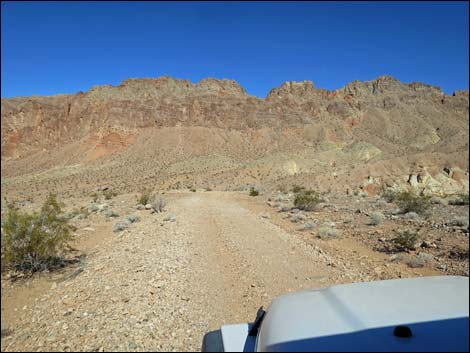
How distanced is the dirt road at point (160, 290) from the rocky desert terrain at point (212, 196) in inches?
1.4

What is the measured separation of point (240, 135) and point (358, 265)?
232ft

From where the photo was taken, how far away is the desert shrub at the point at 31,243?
7.23 meters

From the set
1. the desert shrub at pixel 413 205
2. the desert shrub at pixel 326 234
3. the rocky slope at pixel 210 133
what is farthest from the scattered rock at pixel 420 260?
the rocky slope at pixel 210 133

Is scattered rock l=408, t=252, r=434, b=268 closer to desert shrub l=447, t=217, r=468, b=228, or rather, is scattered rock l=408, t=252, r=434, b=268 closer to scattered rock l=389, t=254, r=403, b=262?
scattered rock l=389, t=254, r=403, b=262

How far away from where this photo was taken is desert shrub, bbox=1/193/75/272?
723 centimetres

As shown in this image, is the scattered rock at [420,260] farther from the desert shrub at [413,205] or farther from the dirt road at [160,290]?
the desert shrub at [413,205]

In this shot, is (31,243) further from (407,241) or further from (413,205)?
(413,205)

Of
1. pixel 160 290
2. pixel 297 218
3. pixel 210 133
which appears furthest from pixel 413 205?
pixel 210 133

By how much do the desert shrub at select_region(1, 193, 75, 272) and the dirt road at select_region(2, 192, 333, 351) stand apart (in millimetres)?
741

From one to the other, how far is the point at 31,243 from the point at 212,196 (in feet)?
71.7

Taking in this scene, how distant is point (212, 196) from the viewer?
29312 millimetres

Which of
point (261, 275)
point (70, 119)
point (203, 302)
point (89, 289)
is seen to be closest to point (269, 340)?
point (203, 302)

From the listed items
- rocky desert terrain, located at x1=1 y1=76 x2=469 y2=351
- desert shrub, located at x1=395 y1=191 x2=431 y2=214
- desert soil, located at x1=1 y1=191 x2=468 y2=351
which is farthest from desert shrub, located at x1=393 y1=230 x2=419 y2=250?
desert shrub, located at x1=395 y1=191 x2=431 y2=214

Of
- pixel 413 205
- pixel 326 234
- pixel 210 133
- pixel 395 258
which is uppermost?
pixel 210 133
